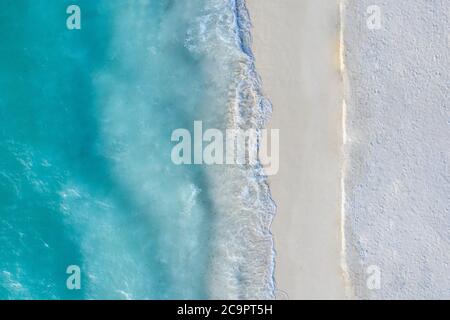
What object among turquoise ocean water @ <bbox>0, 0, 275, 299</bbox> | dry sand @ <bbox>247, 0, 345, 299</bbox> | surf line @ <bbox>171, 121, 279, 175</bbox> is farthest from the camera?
turquoise ocean water @ <bbox>0, 0, 275, 299</bbox>

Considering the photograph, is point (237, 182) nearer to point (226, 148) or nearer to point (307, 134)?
point (226, 148)

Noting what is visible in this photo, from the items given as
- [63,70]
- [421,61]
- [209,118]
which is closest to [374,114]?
[421,61]

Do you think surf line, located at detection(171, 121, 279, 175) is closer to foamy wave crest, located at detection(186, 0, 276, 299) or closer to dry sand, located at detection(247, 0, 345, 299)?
foamy wave crest, located at detection(186, 0, 276, 299)

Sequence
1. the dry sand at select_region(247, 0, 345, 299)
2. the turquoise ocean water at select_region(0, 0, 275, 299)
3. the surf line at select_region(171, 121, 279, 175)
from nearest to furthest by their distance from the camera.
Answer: the dry sand at select_region(247, 0, 345, 299) < the surf line at select_region(171, 121, 279, 175) < the turquoise ocean water at select_region(0, 0, 275, 299)

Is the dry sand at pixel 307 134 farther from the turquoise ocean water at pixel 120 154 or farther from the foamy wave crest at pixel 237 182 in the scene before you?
the turquoise ocean water at pixel 120 154

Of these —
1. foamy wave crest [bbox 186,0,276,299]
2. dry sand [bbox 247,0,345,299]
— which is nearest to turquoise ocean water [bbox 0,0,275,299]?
foamy wave crest [bbox 186,0,276,299]

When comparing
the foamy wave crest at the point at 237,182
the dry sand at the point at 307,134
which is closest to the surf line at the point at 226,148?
the foamy wave crest at the point at 237,182
